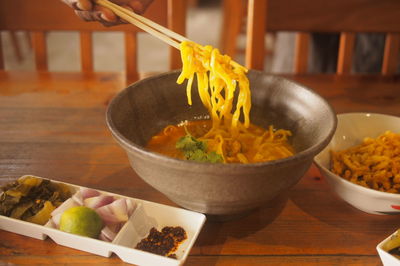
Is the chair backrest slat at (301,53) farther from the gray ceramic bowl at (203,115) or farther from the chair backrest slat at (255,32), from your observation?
the gray ceramic bowl at (203,115)

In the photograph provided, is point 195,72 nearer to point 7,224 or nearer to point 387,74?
point 7,224

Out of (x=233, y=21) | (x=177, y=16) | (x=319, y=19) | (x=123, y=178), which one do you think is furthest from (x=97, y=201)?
(x=233, y=21)

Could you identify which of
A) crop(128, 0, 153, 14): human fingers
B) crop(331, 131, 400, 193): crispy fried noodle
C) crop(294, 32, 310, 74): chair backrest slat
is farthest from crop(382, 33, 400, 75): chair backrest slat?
crop(128, 0, 153, 14): human fingers

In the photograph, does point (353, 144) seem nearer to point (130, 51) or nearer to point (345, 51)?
point (345, 51)

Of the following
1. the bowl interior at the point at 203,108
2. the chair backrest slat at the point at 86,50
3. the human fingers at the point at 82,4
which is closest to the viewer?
the bowl interior at the point at 203,108

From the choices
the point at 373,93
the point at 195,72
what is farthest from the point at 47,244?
the point at 373,93

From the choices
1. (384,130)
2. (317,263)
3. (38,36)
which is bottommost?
(317,263)

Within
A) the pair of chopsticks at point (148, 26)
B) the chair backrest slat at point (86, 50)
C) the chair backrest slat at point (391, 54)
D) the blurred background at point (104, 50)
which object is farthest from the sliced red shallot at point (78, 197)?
the blurred background at point (104, 50)
